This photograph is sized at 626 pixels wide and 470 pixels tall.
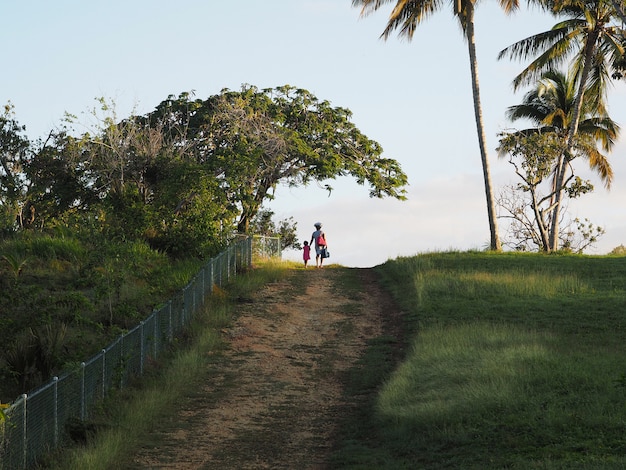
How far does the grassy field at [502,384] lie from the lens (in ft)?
40.2

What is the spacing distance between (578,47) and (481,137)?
8.69 m

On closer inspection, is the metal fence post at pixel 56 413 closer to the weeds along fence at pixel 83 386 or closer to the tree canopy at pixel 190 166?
the weeds along fence at pixel 83 386

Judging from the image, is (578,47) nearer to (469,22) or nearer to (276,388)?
(469,22)

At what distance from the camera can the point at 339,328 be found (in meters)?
22.7

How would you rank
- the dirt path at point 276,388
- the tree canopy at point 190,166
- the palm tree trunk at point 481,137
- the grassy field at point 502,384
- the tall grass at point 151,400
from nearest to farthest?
the grassy field at point 502,384 → the tall grass at point 151,400 → the dirt path at point 276,388 → the tree canopy at point 190,166 → the palm tree trunk at point 481,137

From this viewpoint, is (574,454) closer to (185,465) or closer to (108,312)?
(185,465)

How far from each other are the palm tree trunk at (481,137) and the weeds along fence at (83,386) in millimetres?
17923

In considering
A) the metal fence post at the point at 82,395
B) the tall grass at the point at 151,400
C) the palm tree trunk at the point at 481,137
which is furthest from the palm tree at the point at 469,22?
the metal fence post at the point at 82,395

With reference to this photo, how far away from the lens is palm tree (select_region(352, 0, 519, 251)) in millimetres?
39031

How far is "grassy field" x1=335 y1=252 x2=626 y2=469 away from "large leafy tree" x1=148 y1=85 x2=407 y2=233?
14.8 meters

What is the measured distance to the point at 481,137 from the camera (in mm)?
38969

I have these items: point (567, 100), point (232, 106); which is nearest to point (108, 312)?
point (232, 106)

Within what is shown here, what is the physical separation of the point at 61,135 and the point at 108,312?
1627 centimetres

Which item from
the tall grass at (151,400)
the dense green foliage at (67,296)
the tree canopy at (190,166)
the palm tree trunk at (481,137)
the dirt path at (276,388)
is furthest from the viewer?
the palm tree trunk at (481,137)
